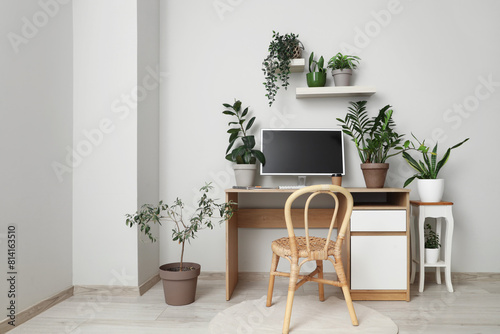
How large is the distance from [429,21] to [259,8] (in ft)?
4.69

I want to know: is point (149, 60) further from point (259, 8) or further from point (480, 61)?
point (480, 61)

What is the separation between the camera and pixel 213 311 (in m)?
2.25

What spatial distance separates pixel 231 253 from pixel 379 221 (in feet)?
3.49

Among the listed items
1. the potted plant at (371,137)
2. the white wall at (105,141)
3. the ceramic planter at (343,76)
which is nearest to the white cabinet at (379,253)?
the potted plant at (371,137)

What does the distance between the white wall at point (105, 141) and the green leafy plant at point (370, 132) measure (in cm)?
165

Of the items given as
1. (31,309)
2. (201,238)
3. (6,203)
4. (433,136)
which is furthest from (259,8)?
(31,309)

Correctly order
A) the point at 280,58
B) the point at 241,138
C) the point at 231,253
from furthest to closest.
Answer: the point at 241,138 → the point at 280,58 → the point at 231,253

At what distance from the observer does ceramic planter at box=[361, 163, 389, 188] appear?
258 centimetres

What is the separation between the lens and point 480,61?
294 cm

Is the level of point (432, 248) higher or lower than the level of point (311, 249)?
lower

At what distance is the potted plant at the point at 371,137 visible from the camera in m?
2.60

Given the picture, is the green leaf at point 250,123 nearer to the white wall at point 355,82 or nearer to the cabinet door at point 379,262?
the white wall at point 355,82

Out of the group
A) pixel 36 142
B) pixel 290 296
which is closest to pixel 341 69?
pixel 290 296

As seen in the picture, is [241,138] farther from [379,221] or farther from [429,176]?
[429,176]
